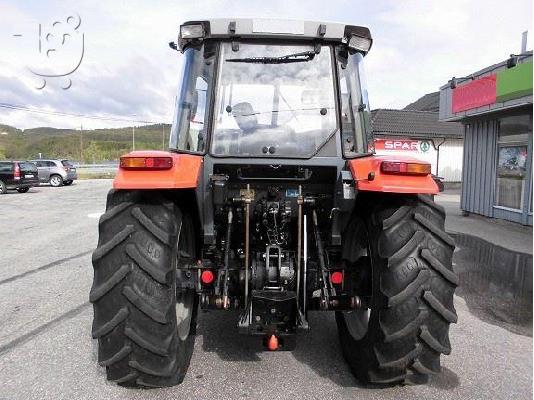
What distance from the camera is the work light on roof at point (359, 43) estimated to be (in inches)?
129

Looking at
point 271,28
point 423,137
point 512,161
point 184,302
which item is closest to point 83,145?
point 423,137

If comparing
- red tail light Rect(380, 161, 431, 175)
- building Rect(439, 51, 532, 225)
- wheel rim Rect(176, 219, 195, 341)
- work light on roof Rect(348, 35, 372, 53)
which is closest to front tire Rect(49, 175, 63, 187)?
building Rect(439, 51, 532, 225)

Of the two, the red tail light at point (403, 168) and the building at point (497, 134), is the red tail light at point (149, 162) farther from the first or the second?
the building at point (497, 134)

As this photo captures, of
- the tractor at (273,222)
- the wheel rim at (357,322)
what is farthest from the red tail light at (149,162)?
the wheel rim at (357,322)

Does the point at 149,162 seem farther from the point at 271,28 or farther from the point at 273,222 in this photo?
the point at 271,28

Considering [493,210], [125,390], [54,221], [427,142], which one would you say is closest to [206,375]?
[125,390]

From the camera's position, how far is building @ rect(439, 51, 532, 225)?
1028cm

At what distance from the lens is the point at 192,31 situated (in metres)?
3.21

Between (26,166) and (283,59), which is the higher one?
(283,59)

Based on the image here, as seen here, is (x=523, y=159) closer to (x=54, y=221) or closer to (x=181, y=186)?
(x=181, y=186)

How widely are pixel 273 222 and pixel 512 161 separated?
10416mm

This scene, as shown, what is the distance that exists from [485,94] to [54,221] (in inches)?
455

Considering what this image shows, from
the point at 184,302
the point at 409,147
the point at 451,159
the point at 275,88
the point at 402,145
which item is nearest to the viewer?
the point at 275,88

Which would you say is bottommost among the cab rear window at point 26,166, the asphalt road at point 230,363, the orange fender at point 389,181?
the asphalt road at point 230,363
